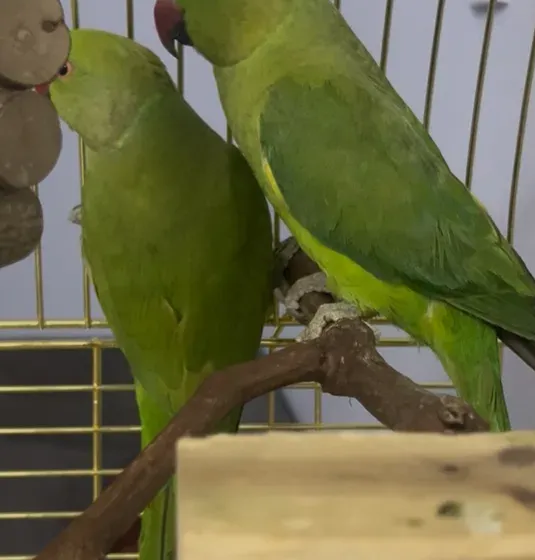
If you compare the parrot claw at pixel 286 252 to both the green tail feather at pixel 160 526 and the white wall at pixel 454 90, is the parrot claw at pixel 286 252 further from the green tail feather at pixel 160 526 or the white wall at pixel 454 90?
the white wall at pixel 454 90

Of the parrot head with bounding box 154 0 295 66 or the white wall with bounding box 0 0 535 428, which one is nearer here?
the parrot head with bounding box 154 0 295 66

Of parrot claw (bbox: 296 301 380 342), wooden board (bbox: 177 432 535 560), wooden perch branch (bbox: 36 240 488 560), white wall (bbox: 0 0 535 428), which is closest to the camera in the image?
wooden board (bbox: 177 432 535 560)

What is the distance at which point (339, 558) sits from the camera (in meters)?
0.21

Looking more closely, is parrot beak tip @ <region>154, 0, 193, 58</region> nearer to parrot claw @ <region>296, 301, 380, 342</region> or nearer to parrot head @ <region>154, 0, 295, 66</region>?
parrot head @ <region>154, 0, 295, 66</region>

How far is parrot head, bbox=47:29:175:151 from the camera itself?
0.61 m

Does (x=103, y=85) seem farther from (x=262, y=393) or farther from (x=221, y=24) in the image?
(x=262, y=393)

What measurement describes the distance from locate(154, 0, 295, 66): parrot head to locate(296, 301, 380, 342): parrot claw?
22cm

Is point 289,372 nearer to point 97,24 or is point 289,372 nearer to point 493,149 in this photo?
point 493,149

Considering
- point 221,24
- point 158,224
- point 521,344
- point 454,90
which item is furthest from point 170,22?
point 454,90

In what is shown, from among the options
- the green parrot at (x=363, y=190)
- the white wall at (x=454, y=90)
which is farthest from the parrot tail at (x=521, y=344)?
the white wall at (x=454, y=90)

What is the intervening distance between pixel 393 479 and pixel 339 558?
3 cm

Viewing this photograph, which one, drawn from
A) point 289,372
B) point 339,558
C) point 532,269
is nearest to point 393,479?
point 339,558

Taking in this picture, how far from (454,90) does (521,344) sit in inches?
18.7

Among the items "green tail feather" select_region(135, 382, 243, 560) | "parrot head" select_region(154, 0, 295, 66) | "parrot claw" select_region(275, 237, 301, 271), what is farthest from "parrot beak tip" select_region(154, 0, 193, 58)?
"green tail feather" select_region(135, 382, 243, 560)
